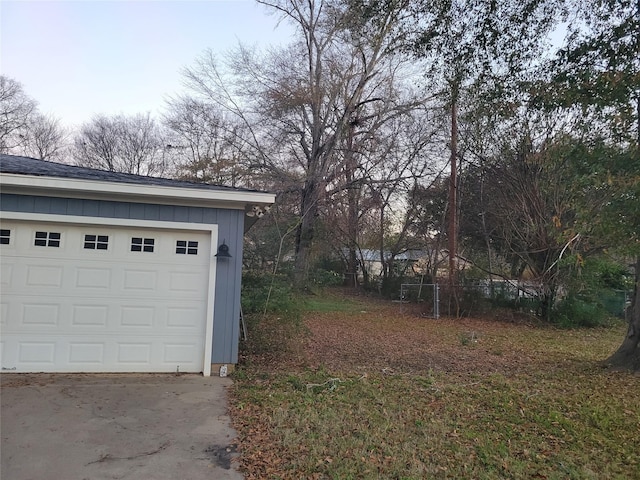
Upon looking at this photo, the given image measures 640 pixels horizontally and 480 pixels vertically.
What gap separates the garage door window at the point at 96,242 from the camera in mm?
5853

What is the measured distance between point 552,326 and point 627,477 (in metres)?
11.0

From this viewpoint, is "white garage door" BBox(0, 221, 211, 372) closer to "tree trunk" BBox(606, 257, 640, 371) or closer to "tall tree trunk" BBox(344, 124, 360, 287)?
"tree trunk" BBox(606, 257, 640, 371)

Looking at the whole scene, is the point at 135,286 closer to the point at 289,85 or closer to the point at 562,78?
the point at 562,78

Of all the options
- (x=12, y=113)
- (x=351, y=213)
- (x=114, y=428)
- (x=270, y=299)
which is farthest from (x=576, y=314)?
(x=12, y=113)

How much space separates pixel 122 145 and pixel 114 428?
27.5 meters

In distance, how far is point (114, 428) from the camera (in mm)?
4004

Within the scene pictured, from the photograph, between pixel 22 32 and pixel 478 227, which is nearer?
pixel 22 32

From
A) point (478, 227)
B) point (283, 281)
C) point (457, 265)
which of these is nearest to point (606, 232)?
point (283, 281)

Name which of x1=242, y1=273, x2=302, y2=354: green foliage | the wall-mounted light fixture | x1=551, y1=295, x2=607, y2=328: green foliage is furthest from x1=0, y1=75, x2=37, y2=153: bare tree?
x1=551, y1=295, x2=607, y2=328: green foliage

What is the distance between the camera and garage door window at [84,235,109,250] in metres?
5.85

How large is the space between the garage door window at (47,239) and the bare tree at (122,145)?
885 inches

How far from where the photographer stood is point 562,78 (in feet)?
19.9

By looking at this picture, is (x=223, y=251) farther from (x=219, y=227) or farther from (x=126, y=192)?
(x=126, y=192)

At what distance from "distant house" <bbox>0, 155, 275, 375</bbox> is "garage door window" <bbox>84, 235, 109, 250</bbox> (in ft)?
0.04
